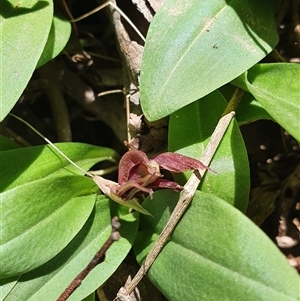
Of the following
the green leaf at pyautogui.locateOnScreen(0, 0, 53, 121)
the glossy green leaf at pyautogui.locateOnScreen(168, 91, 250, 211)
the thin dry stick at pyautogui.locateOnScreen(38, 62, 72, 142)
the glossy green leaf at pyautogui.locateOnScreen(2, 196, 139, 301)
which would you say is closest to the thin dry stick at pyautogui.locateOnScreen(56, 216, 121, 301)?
the glossy green leaf at pyautogui.locateOnScreen(2, 196, 139, 301)

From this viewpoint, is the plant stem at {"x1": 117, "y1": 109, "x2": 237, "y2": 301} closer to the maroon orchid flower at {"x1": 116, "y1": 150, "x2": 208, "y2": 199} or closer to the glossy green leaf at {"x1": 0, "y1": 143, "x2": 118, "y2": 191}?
the maroon orchid flower at {"x1": 116, "y1": 150, "x2": 208, "y2": 199}

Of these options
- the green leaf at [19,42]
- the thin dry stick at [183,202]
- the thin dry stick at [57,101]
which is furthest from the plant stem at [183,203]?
the thin dry stick at [57,101]

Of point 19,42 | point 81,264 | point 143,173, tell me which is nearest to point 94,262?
point 81,264

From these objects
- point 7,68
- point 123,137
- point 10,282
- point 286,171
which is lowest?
point 286,171

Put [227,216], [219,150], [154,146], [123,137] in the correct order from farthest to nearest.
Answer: [123,137] → [154,146] → [219,150] → [227,216]

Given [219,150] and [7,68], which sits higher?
[7,68]

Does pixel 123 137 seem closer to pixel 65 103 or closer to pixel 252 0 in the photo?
pixel 65 103

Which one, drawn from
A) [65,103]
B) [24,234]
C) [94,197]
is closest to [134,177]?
[94,197]
